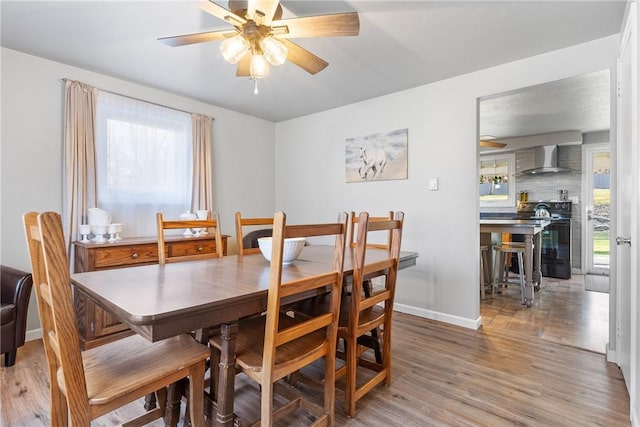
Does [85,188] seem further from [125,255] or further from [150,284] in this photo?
[150,284]

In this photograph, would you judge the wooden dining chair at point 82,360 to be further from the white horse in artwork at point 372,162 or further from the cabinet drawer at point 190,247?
the white horse in artwork at point 372,162

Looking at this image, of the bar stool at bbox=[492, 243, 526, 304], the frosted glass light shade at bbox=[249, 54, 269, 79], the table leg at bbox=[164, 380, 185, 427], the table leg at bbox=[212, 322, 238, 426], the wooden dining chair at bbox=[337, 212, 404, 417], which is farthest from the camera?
the bar stool at bbox=[492, 243, 526, 304]

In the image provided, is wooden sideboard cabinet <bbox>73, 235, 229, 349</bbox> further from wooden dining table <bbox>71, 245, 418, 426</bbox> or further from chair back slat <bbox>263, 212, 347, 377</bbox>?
chair back slat <bbox>263, 212, 347, 377</bbox>

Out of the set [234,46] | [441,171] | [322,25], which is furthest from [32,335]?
[441,171]

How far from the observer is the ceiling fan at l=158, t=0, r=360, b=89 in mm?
1590

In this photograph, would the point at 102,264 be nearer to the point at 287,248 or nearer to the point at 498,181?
the point at 287,248

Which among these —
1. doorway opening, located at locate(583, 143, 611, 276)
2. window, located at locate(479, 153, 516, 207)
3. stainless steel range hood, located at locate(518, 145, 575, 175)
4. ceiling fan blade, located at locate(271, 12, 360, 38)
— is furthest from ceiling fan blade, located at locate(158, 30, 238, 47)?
doorway opening, located at locate(583, 143, 611, 276)

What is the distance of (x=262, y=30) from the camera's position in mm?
1700

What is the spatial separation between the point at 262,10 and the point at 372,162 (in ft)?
7.65

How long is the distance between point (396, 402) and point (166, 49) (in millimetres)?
3020

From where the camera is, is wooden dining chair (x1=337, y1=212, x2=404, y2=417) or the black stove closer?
wooden dining chair (x1=337, y1=212, x2=404, y2=417)

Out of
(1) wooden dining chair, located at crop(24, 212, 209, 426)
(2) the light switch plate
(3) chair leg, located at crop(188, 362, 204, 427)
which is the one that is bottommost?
(3) chair leg, located at crop(188, 362, 204, 427)

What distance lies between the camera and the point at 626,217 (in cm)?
193

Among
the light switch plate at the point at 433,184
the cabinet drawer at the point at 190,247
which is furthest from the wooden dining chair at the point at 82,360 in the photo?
the light switch plate at the point at 433,184
